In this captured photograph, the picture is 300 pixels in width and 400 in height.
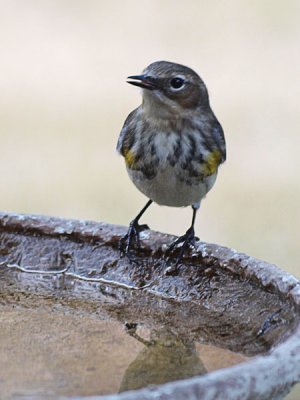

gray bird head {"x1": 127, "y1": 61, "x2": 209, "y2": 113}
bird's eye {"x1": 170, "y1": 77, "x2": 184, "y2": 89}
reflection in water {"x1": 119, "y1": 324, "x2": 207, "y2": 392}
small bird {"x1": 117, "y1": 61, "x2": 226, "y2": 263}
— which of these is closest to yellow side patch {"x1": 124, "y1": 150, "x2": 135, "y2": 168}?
small bird {"x1": 117, "y1": 61, "x2": 226, "y2": 263}

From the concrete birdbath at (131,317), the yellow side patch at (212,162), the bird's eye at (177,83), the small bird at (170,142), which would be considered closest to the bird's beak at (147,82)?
the small bird at (170,142)

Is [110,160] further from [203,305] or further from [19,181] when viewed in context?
[203,305]

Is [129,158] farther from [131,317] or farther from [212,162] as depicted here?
[131,317]

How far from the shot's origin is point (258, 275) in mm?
4074

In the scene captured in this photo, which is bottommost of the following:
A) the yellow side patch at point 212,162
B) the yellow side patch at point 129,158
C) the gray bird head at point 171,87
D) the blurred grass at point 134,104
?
the blurred grass at point 134,104

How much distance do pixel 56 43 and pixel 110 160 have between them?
2890 mm

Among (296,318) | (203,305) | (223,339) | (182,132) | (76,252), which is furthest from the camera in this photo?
(182,132)

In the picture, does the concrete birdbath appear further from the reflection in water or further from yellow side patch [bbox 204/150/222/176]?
yellow side patch [bbox 204/150/222/176]

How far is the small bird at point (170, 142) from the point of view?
16.6 feet

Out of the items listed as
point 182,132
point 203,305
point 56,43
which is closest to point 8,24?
point 56,43

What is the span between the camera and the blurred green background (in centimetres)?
907

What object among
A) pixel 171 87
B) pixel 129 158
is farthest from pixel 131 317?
pixel 171 87

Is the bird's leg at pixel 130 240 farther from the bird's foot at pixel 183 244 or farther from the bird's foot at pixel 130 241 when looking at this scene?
the bird's foot at pixel 183 244

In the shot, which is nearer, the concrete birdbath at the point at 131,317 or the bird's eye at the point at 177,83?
the concrete birdbath at the point at 131,317
